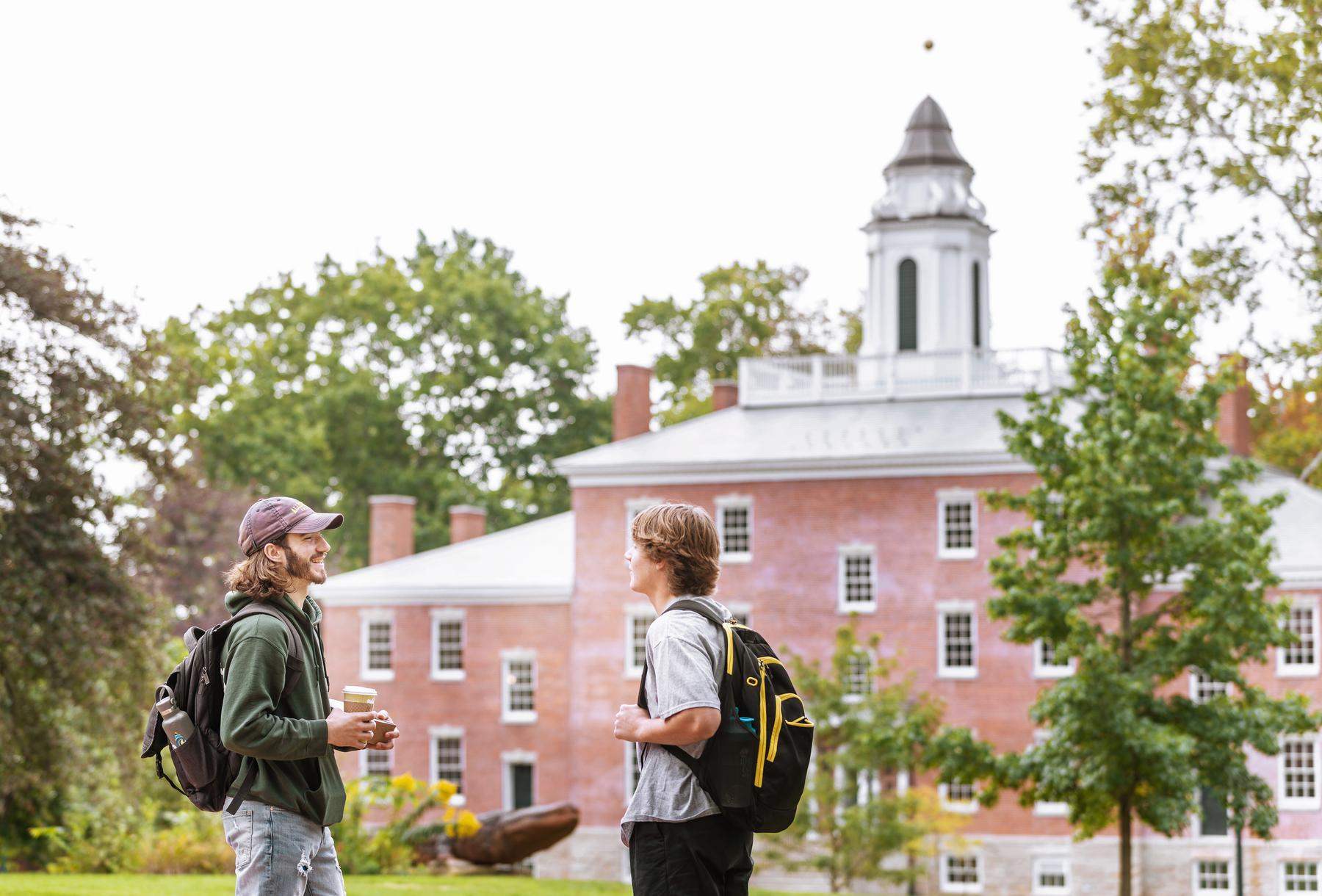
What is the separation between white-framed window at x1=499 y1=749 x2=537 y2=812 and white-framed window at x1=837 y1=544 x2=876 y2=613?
8927 mm

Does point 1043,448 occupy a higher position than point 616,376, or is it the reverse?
point 616,376

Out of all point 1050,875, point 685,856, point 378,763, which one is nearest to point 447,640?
point 378,763

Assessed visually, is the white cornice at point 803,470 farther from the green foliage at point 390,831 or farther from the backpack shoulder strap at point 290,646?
the backpack shoulder strap at point 290,646

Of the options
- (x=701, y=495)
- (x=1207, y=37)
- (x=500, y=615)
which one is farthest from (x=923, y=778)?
(x=1207, y=37)

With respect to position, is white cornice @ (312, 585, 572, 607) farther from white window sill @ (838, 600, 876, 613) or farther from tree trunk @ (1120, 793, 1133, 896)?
tree trunk @ (1120, 793, 1133, 896)

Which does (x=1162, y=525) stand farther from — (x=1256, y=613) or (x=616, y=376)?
(x=616, y=376)

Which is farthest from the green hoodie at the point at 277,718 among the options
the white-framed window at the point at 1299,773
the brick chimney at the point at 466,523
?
the brick chimney at the point at 466,523

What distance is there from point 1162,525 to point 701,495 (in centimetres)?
1869

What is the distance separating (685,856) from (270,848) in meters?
1.37

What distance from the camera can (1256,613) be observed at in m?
26.3

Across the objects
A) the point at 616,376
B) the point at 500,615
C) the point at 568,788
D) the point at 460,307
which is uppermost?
the point at 460,307

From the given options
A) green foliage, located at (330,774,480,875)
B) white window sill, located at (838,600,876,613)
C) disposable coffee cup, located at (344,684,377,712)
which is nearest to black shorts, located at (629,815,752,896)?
disposable coffee cup, located at (344,684,377,712)

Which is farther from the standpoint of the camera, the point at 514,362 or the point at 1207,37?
the point at 514,362

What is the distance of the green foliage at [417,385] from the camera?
5906cm
